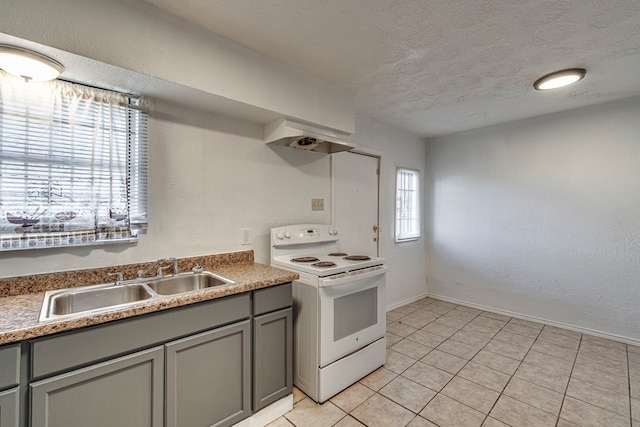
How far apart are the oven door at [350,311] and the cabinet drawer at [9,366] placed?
138 centimetres

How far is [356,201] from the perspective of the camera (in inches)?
126

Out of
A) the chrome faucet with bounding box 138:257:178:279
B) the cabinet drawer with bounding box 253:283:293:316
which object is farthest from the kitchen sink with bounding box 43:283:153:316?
the cabinet drawer with bounding box 253:283:293:316

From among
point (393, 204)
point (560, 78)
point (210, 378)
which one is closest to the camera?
point (210, 378)

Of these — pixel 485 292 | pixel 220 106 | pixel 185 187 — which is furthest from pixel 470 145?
pixel 185 187

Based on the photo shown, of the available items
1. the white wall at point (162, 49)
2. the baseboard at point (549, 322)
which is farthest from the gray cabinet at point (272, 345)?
the baseboard at point (549, 322)

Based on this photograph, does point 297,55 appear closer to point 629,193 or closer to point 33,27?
point 33,27

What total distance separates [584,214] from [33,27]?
449 cm

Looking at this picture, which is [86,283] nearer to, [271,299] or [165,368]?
[165,368]

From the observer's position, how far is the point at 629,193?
2.73 m

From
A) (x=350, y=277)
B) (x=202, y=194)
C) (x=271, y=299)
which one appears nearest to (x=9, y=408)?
(x=271, y=299)

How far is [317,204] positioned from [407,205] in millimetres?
1753

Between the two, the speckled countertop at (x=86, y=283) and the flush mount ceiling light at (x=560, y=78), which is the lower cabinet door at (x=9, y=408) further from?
the flush mount ceiling light at (x=560, y=78)

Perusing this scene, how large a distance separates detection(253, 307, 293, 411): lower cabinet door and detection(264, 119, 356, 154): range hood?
127 centimetres

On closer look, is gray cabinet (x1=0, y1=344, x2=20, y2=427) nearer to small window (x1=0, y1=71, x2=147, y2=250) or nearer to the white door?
small window (x1=0, y1=71, x2=147, y2=250)
